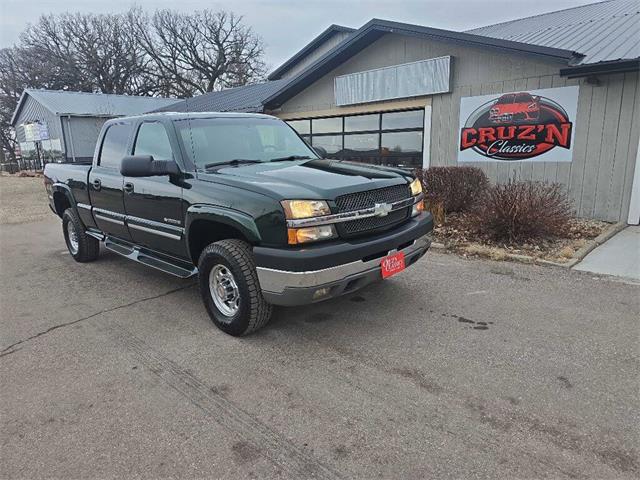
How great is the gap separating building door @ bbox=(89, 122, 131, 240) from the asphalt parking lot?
920mm

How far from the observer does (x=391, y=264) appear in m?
3.82

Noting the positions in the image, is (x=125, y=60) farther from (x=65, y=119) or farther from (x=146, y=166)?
(x=146, y=166)

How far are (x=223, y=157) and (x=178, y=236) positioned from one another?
90cm

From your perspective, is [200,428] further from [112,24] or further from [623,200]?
[112,24]

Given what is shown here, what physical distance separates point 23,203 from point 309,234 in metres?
15.0

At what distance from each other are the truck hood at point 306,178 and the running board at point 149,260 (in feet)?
3.37

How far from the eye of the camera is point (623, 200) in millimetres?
8227

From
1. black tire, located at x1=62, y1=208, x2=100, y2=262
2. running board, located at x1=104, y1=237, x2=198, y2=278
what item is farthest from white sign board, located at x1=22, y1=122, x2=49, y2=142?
running board, located at x1=104, y1=237, x2=198, y2=278

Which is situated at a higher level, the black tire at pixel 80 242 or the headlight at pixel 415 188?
the headlight at pixel 415 188

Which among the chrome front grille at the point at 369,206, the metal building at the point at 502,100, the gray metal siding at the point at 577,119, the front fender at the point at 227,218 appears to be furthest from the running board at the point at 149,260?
the gray metal siding at the point at 577,119

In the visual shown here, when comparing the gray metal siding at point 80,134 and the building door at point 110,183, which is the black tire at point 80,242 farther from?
the gray metal siding at point 80,134

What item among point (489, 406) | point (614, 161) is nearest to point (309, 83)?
point (614, 161)

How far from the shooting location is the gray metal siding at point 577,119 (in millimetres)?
8008

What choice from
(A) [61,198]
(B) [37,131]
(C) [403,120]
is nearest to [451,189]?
(C) [403,120]
